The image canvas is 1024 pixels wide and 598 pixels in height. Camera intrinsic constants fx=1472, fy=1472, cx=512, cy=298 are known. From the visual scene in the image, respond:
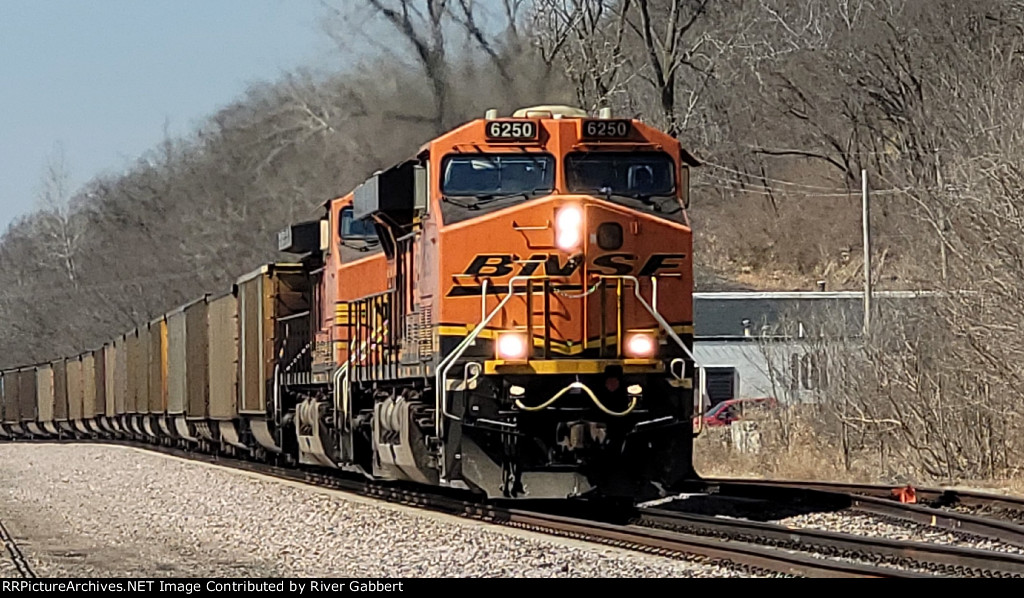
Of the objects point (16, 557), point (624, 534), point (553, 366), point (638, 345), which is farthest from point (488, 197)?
point (16, 557)

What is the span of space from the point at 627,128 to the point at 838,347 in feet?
32.4

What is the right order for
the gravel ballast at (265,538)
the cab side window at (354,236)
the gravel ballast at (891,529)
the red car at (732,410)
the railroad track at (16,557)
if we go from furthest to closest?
the red car at (732,410) < the cab side window at (354,236) < the gravel ballast at (891,529) < the railroad track at (16,557) < the gravel ballast at (265,538)

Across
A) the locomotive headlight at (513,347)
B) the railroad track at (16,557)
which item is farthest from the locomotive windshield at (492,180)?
the railroad track at (16,557)

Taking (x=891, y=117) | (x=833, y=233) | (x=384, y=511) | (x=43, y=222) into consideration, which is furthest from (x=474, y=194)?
(x=43, y=222)

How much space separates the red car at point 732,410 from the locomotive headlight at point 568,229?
43.5 feet

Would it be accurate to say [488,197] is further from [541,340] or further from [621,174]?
[541,340]

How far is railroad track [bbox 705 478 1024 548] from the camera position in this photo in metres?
11.2

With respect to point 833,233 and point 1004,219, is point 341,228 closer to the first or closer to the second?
point 1004,219

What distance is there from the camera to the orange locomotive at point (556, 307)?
40.2ft

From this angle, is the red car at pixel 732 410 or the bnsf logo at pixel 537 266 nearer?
the bnsf logo at pixel 537 266

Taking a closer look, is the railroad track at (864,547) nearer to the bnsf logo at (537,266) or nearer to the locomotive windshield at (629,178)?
the bnsf logo at (537,266)

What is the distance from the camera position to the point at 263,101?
58.3m

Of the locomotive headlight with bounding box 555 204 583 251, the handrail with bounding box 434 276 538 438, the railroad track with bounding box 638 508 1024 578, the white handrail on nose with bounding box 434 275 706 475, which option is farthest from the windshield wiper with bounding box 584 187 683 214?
the railroad track with bounding box 638 508 1024 578

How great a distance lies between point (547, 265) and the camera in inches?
485
